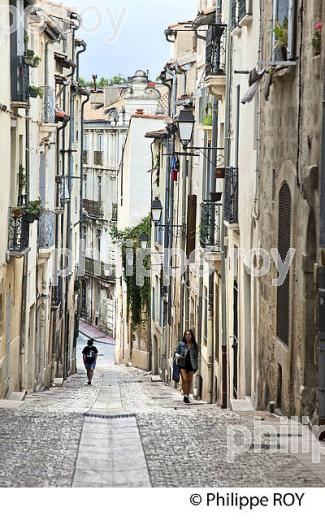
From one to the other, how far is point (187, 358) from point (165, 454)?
32.0 ft

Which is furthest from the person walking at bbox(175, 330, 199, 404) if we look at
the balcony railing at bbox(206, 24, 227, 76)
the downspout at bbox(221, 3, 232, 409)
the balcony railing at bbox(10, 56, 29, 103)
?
the balcony railing at bbox(206, 24, 227, 76)

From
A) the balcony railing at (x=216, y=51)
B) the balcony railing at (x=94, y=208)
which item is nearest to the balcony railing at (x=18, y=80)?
the balcony railing at (x=216, y=51)

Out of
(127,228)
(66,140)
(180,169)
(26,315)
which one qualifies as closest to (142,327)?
(127,228)

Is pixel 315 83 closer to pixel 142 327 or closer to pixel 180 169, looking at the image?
pixel 180 169

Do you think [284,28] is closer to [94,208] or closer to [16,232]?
[16,232]

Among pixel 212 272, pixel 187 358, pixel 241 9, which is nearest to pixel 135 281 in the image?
pixel 212 272

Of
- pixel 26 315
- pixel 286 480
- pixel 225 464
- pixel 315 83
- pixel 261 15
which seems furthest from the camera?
pixel 26 315

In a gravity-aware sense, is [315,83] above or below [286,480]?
above

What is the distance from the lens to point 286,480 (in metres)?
10.9

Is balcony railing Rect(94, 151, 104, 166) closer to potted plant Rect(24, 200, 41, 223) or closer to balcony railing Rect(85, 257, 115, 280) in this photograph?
balcony railing Rect(85, 257, 115, 280)

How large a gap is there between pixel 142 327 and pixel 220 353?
22.2m

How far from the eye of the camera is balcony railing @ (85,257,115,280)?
66.4 meters

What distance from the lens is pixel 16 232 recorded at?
78.4 ft

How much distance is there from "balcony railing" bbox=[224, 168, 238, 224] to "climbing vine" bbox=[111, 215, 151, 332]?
72.1 feet
